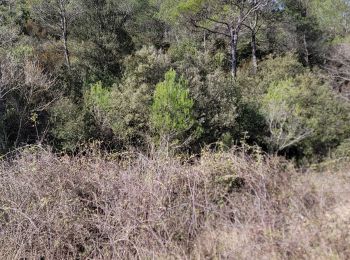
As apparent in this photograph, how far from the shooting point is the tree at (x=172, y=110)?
14648mm

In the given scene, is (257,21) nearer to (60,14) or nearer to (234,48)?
(234,48)

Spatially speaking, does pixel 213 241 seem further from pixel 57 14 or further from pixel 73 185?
pixel 57 14

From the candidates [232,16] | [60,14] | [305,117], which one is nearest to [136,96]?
[305,117]

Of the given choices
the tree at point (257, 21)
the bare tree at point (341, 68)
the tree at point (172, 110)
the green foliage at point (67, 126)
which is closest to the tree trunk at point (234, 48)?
the tree at point (257, 21)

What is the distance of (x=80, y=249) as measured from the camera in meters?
4.21

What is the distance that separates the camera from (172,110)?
14.8 metres

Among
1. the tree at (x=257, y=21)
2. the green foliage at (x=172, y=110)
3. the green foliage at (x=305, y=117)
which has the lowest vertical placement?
the green foliage at (x=305, y=117)

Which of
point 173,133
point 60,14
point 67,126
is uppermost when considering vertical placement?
point 60,14

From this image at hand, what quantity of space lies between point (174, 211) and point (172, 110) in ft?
34.6

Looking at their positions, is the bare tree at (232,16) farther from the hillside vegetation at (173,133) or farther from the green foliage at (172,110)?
the green foliage at (172,110)

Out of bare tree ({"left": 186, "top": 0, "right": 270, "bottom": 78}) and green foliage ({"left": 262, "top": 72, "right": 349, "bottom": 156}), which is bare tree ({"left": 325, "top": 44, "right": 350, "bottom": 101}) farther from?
bare tree ({"left": 186, "top": 0, "right": 270, "bottom": 78})

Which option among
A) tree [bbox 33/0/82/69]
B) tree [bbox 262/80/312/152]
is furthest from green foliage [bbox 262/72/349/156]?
tree [bbox 33/0/82/69]

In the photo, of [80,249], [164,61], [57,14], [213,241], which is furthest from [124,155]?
[57,14]

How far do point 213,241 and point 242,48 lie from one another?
2667cm
